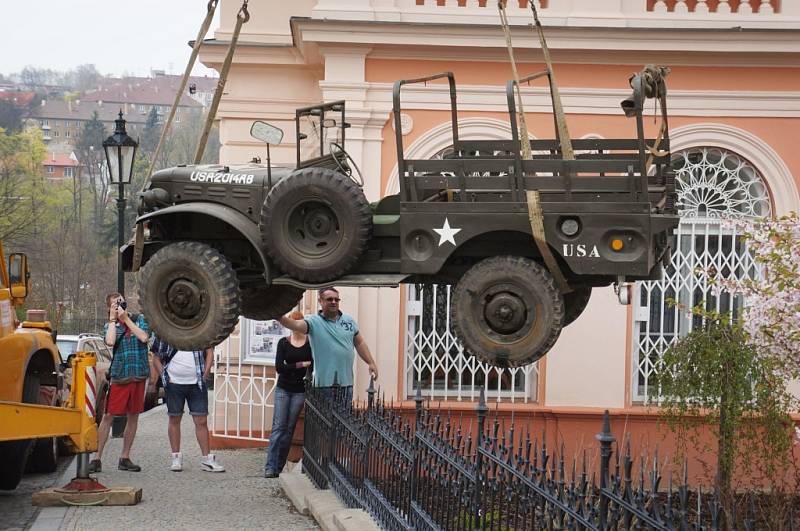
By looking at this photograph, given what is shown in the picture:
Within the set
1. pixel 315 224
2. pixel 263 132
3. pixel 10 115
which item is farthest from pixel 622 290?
pixel 10 115

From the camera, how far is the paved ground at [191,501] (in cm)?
1023

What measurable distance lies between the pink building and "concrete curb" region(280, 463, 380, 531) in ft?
6.42

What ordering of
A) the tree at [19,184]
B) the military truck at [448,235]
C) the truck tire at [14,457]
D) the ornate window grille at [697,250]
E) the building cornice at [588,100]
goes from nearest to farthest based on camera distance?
the military truck at [448,235], the truck tire at [14,457], the building cornice at [588,100], the ornate window grille at [697,250], the tree at [19,184]

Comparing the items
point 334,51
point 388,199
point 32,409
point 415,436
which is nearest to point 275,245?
point 388,199

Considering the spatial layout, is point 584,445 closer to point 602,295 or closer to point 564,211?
point 602,295

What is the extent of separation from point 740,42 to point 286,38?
192 inches

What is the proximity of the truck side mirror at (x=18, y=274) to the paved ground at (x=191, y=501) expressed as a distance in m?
1.84

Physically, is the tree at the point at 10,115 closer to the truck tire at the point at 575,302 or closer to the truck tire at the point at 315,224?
the truck tire at the point at 575,302

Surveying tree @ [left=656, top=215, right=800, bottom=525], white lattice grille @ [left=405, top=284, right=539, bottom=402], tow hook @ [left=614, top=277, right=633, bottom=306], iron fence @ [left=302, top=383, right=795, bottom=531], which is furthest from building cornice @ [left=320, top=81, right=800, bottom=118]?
tow hook @ [left=614, top=277, right=633, bottom=306]

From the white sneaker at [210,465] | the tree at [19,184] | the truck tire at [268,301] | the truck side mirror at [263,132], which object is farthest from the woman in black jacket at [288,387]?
the tree at [19,184]

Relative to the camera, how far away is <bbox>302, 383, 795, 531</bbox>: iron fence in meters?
5.34

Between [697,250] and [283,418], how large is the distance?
463 cm

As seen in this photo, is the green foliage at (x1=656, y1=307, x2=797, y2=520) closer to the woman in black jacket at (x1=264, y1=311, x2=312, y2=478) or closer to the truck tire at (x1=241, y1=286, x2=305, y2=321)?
the woman in black jacket at (x1=264, y1=311, x2=312, y2=478)

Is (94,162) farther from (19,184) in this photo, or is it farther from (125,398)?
(125,398)
